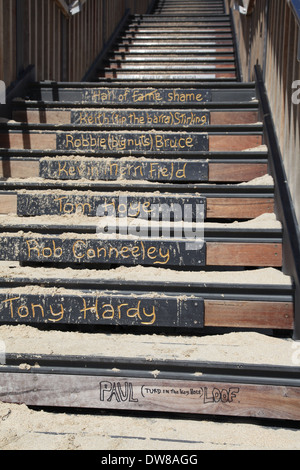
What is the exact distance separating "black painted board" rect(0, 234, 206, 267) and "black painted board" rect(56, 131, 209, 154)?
0.84 meters

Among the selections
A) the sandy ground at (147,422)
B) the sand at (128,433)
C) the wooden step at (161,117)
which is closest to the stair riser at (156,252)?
the sandy ground at (147,422)

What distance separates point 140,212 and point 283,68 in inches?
41.2

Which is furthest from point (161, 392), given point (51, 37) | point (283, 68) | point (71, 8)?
point (71, 8)

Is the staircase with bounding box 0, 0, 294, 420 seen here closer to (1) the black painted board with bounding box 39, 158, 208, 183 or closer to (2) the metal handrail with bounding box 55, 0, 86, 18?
(1) the black painted board with bounding box 39, 158, 208, 183

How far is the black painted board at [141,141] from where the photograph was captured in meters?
2.85

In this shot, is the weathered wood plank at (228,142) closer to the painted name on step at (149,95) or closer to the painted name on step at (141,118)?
the painted name on step at (141,118)

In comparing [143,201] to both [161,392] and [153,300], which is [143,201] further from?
[161,392]

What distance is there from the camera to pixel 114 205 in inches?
94.5

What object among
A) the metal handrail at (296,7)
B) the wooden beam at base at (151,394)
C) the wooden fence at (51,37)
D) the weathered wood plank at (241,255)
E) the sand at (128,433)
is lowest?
the sand at (128,433)

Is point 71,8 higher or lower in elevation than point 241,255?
higher

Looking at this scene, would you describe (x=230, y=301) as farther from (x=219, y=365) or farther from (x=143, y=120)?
(x=143, y=120)

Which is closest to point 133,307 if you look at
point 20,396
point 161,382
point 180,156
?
point 161,382

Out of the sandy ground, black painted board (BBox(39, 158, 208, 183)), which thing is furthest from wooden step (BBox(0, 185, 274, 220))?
the sandy ground

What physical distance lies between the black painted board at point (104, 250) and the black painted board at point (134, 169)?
594mm
